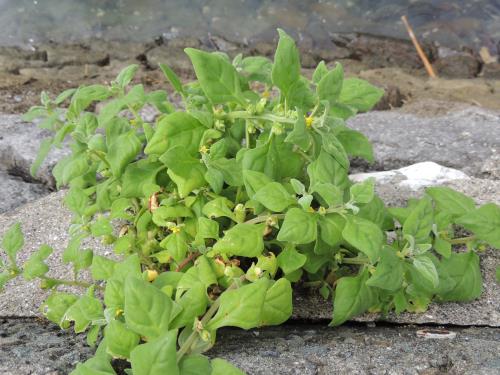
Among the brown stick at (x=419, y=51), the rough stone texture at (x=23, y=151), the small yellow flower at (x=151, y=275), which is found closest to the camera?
the small yellow flower at (x=151, y=275)

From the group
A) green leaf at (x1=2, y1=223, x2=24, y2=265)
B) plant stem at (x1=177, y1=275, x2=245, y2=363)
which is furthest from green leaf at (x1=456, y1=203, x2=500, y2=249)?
green leaf at (x1=2, y1=223, x2=24, y2=265)

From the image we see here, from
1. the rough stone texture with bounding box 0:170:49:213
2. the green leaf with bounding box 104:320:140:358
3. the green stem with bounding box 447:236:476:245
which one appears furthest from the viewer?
the rough stone texture with bounding box 0:170:49:213

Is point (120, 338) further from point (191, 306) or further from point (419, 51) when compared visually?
point (419, 51)

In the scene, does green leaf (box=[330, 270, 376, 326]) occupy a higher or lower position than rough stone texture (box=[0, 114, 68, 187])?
higher

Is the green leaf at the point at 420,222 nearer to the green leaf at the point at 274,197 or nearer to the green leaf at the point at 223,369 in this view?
the green leaf at the point at 274,197

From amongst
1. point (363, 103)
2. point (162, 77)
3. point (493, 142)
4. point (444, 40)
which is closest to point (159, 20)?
point (162, 77)

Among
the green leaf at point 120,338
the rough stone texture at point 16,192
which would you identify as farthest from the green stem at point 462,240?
the rough stone texture at point 16,192

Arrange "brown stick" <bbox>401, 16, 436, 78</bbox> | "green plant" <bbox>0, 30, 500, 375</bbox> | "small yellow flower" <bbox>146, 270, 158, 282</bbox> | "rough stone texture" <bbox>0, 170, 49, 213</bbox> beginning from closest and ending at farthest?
1. "green plant" <bbox>0, 30, 500, 375</bbox>
2. "small yellow flower" <bbox>146, 270, 158, 282</bbox>
3. "rough stone texture" <bbox>0, 170, 49, 213</bbox>
4. "brown stick" <bbox>401, 16, 436, 78</bbox>

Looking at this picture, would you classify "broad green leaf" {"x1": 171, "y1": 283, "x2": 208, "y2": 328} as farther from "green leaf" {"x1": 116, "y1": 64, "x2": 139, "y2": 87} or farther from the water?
the water

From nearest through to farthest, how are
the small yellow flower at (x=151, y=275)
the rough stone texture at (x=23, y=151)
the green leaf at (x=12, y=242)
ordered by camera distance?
the small yellow flower at (x=151, y=275), the green leaf at (x=12, y=242), the rough stone texture at (x=23, y=151)
